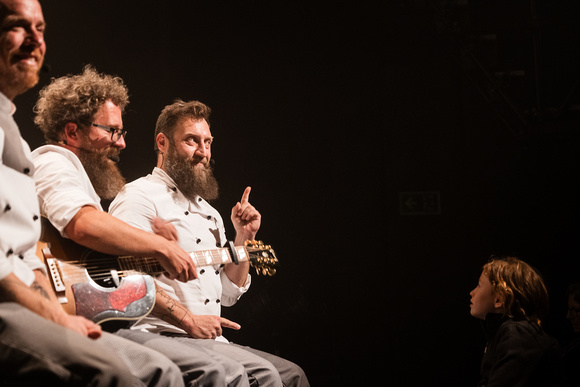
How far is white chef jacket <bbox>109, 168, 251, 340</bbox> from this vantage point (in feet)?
8.93

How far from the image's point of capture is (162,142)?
323cm

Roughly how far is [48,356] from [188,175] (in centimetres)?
168

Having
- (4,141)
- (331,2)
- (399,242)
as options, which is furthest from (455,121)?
(4,141)

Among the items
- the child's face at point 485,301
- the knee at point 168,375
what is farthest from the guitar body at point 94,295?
the child's face at point 485,301

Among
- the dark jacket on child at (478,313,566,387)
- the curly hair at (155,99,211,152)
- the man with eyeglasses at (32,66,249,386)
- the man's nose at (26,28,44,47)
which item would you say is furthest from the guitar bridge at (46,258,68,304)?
the dark jacket on child at (478,313,566,387)

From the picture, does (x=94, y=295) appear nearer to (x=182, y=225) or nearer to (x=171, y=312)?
(x=171, y=312)

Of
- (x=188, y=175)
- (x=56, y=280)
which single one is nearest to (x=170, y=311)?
(x=56, y=280)

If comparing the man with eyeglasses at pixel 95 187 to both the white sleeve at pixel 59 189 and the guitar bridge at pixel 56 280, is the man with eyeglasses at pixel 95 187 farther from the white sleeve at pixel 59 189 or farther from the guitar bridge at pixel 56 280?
the guitar bridge at pixel 56 280

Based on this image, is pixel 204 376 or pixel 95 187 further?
pixel 95 187

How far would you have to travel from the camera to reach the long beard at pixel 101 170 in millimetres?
2504

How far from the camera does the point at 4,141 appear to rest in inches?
63.4

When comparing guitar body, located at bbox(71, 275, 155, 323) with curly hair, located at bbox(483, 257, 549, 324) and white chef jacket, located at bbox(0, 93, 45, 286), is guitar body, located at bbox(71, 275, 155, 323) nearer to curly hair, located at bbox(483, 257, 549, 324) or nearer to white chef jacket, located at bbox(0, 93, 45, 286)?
white chef jacket, located at bbox(0, 93, 45, 286)

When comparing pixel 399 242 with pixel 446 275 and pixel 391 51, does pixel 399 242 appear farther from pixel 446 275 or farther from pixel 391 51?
pixel 391 51

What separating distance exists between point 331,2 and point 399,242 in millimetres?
2034
